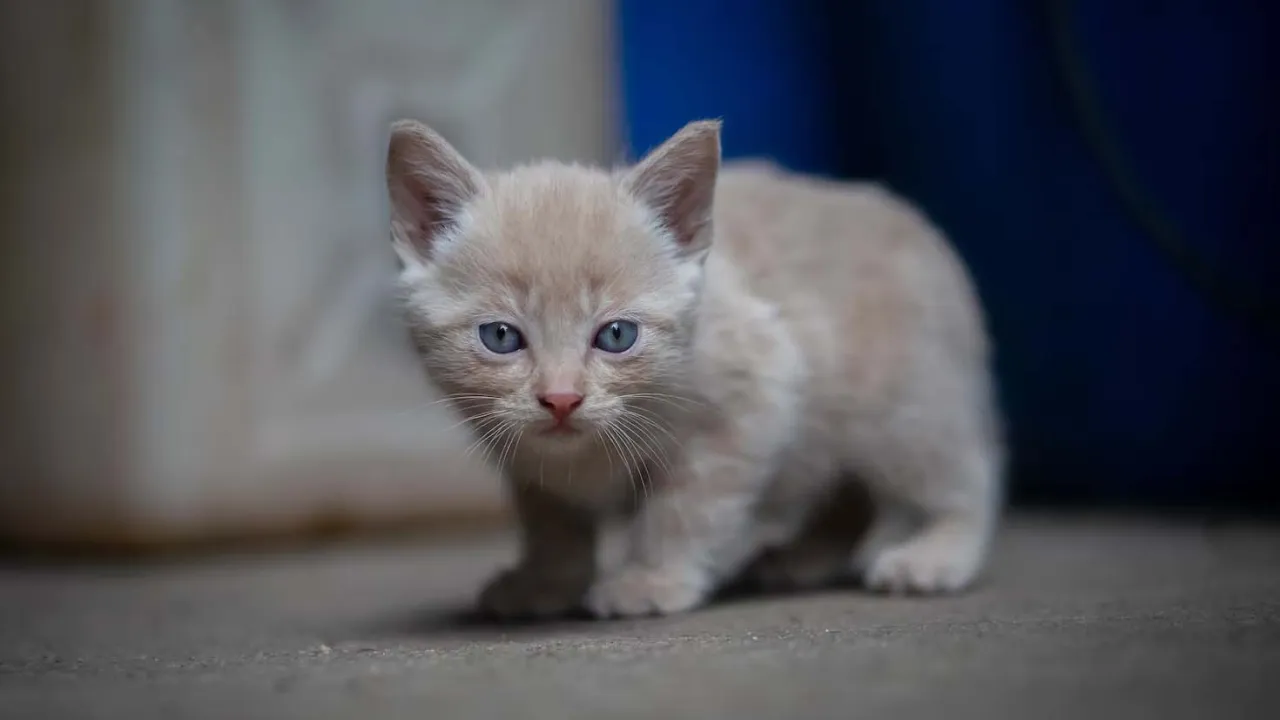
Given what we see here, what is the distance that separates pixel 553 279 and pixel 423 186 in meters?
0.24

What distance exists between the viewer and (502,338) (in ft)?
4.77

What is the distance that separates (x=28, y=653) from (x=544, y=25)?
1.62m

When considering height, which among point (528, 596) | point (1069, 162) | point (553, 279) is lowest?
point (528, 596)

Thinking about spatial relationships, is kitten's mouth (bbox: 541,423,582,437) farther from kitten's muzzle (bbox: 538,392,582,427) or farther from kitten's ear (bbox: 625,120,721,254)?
kitten's ear (bbox: 625,120,721,254)

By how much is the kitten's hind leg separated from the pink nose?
1.82 ft

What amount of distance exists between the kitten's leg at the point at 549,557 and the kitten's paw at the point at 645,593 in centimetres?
9

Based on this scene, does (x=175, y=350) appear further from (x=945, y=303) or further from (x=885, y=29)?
(x=885, y=29)

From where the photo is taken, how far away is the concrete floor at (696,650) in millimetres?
965

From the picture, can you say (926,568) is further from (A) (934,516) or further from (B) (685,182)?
(B) (685,182)

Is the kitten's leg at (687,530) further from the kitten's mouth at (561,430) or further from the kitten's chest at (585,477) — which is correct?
the kitten's mouth at (561,430)

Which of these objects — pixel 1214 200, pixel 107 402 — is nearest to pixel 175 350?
pixel 107 402

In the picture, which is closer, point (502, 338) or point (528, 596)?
point (502, 338)

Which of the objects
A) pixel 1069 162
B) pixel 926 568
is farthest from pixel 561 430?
pixel 1069 162

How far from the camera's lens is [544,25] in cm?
260
